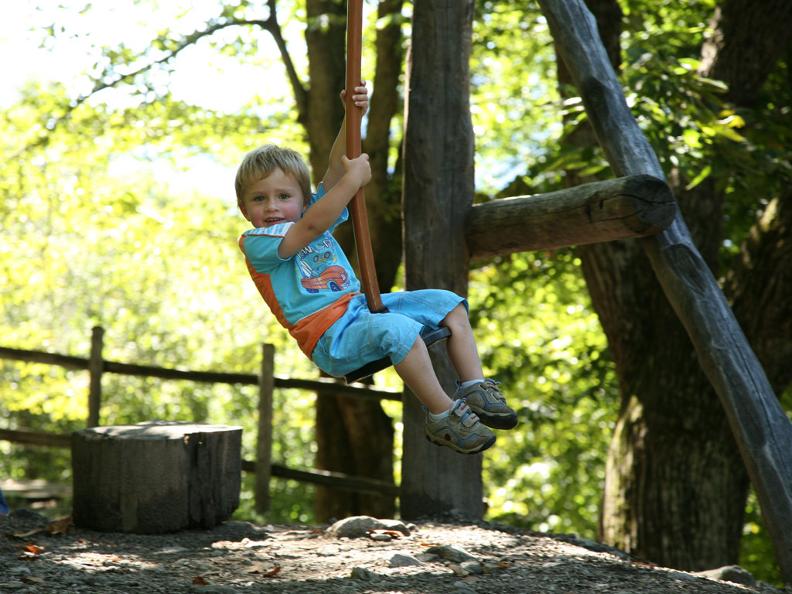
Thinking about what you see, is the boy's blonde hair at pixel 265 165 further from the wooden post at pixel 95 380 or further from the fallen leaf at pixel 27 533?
the wooden post at pixel 95 380

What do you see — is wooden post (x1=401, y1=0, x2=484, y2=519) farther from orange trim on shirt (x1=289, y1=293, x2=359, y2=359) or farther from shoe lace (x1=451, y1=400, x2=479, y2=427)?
shoe lace (x1=451, y1=400, x2=479, y2=427)

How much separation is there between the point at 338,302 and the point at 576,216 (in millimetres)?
1272

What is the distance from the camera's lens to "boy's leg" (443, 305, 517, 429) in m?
3.31

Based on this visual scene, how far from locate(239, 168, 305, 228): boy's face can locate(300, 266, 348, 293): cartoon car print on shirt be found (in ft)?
0.70

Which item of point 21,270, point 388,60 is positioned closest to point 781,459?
point 388,60

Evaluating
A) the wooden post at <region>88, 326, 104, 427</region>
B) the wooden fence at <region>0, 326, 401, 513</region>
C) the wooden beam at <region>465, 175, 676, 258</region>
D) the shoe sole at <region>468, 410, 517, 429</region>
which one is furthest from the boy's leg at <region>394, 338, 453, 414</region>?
the wooden post at <region>88, 326, 104, 427</region>

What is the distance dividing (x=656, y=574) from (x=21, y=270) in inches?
391

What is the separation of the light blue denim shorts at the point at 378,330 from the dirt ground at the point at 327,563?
792 millimetres

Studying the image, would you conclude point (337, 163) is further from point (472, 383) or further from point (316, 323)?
point (472, 383)

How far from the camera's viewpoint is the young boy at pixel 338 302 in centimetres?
331

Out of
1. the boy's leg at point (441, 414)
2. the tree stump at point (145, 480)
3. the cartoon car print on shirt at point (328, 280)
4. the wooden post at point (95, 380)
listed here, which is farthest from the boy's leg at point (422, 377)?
the wooden post at point (95, 380)

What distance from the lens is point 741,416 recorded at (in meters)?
4.25

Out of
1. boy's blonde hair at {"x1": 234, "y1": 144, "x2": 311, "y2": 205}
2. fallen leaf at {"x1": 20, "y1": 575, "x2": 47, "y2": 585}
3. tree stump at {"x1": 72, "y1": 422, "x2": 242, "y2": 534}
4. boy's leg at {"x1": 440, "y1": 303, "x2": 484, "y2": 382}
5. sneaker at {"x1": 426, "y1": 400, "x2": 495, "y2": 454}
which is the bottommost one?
fallen leaf at {"x1": 20, "y1": 575, "x2": 47, "y2": 585}

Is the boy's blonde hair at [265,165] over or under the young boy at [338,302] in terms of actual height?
over
